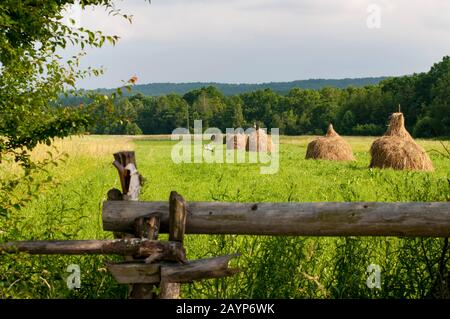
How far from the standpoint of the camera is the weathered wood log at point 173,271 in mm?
4977

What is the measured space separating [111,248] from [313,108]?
108010mm

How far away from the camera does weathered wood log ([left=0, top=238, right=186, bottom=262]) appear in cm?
504

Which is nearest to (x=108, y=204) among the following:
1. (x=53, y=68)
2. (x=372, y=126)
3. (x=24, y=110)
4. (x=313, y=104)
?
(x=24, y=110)

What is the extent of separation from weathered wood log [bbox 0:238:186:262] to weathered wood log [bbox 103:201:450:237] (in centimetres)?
23

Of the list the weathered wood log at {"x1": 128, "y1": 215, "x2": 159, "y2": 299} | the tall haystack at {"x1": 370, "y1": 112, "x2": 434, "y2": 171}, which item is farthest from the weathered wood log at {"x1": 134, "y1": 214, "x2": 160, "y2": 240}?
the tall haystack at {"x1": 370, "y1": 112, "x2": 434, "y2": 171}

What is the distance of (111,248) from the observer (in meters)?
5.22

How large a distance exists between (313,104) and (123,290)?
114127 millimetres

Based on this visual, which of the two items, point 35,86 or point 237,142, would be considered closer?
point 35,86

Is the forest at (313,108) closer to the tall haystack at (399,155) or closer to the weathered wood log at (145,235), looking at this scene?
the tall haystack at (399,155)

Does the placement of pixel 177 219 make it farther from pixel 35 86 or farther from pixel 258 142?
pixel 258 142

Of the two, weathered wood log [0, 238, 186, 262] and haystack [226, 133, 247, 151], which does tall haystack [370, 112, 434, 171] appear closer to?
haystack [226, 133, 247, 151]

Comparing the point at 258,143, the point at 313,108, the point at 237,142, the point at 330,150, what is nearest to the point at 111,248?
the point at 330,150
